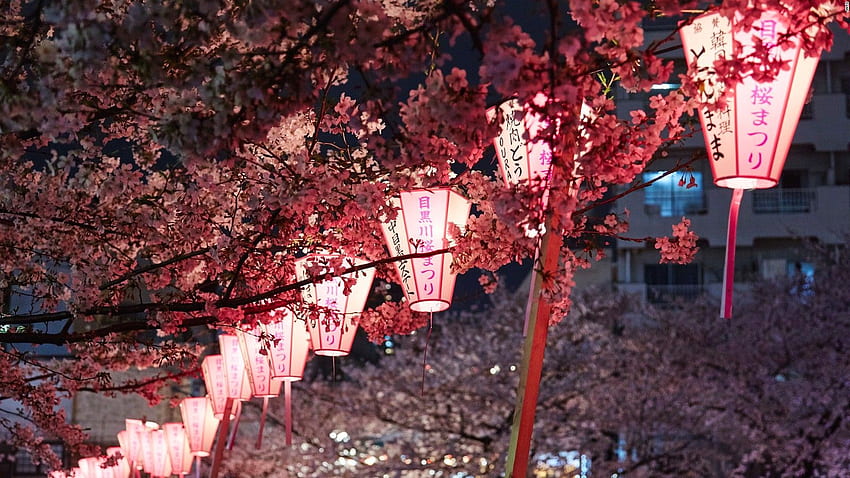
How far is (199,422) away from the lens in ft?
48.2

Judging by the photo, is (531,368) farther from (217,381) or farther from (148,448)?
(148,448)

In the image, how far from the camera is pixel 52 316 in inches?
258

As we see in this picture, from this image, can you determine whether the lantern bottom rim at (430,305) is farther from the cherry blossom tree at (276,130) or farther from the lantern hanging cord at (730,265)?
the lantern hanging cord at (730,265)

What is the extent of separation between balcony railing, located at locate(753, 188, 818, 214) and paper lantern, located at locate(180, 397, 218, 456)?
19.1 m

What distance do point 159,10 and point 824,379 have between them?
18248mm

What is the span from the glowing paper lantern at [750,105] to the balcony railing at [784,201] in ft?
82.6

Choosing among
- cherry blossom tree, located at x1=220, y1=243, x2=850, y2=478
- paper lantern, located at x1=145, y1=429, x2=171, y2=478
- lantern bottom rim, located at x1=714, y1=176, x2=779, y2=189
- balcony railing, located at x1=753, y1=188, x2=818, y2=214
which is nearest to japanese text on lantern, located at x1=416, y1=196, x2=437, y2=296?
lantern bottom rim, located at x1=714, y1=176, x2=779, y2=189

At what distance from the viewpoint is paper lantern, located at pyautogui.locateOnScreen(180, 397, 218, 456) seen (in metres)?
14.7

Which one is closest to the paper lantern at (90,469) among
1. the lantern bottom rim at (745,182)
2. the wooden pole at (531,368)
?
the wooden pole at (531,368)

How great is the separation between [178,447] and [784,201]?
19485 mm

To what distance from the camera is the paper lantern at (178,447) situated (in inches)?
628

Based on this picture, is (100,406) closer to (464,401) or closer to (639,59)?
(464,401)

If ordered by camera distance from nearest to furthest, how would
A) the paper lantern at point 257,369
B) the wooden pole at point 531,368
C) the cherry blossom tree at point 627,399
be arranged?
1. the wooden pole at point 531,368
2. the paper lantern at point 257,369
3. the cherry blossom tree at point 627,399

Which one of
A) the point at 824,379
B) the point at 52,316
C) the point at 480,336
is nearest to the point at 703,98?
the point at 52,316
